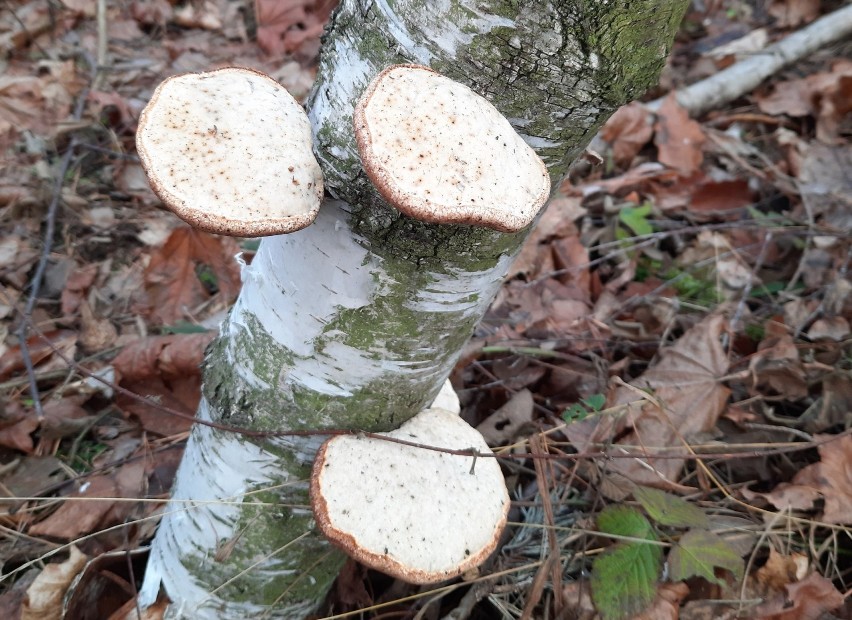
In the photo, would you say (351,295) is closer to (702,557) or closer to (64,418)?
(702,557)

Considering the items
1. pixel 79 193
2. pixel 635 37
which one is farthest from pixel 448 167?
pixel 79 193

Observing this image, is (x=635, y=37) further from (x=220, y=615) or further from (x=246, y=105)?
(x=220, y=615)

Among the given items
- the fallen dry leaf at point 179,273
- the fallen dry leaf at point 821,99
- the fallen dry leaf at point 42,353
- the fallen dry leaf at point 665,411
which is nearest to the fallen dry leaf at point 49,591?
the fallen dry leaf at point 42,353

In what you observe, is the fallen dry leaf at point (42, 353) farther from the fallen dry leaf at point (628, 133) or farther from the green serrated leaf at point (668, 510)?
the fallen dry leaf at point (628, 133)

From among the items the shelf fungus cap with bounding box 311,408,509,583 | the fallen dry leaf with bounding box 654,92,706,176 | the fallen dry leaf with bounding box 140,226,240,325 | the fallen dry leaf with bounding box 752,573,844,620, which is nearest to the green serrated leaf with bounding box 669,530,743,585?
the fallen dry leaf with bounding box 752,573,844,620

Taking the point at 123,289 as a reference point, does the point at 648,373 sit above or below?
above
